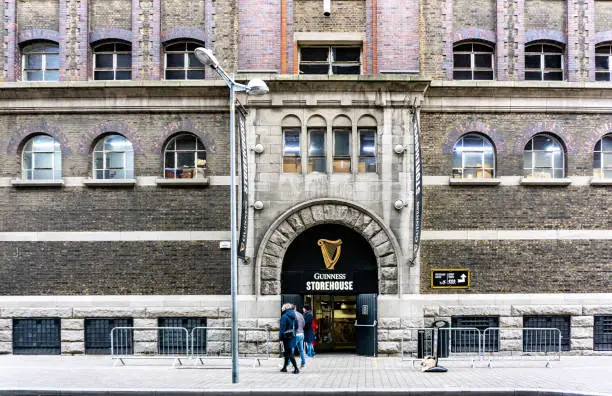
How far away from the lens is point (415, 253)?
64.1 feet

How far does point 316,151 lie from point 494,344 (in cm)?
882

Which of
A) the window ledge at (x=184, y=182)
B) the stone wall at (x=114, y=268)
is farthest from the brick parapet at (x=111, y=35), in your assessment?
the stone wall at (x=114, y=268)

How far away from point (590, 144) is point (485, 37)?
5.17 metres

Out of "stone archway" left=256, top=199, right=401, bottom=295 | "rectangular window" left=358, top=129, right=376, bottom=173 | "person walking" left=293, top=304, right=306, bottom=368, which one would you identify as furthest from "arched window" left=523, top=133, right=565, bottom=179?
"person walking" left=293, top=304, right=306, bottom=368

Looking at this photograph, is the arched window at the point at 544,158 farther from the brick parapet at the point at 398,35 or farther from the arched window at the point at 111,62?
the arched window at the point at 111,62

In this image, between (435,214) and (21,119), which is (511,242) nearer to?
(435,214)

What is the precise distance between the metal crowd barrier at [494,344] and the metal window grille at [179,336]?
667 centimetres

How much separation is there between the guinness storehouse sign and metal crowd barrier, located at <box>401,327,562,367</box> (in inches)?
→ 91.1

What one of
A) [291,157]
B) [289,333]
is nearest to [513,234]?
[291,157]

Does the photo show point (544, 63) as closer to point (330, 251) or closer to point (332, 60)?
point (332, 60)

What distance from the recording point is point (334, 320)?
22078mm

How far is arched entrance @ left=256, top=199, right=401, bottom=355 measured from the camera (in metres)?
20.0

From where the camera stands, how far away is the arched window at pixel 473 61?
21.2 meters

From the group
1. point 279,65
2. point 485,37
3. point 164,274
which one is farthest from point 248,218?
point 485,37
